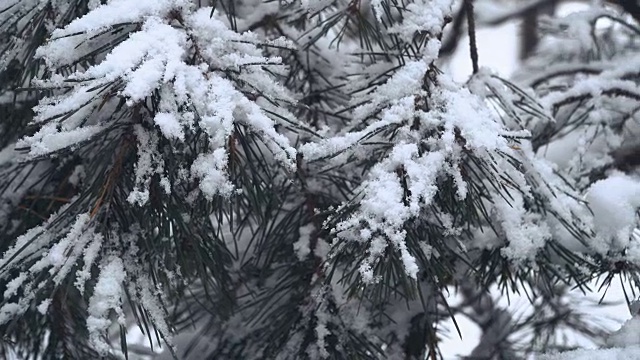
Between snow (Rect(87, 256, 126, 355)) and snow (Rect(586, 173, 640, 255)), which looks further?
snow (Rect(586, 173, 640, 255))

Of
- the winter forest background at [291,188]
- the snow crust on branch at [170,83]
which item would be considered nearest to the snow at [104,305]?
the winter forest background at [291,188]

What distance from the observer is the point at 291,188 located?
1088 millimetres

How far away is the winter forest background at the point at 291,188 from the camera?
73cm

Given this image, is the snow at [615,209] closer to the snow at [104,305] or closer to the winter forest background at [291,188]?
Answer: the winter forest background at [291,188]

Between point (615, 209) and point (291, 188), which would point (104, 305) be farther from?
point (615, 209)

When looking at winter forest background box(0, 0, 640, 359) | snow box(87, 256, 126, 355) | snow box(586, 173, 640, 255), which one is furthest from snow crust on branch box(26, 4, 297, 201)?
snow box(586, 173, 640, 255)

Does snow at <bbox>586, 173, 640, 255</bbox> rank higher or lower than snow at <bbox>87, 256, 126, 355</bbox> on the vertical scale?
higher

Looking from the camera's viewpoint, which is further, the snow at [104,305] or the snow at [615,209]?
the snow at [615,209]

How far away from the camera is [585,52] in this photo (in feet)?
5.42

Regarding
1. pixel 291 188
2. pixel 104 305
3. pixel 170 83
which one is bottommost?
pixel 104 305

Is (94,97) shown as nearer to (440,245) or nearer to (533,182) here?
(440,245)

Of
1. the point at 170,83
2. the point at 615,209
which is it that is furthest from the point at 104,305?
the point at 615,209

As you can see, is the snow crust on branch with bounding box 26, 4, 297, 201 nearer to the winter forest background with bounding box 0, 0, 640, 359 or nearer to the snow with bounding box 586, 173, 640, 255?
the winter forest background with bounding box 0, 0, 640, 359

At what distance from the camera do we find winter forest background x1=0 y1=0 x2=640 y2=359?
733mm
